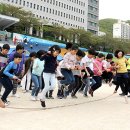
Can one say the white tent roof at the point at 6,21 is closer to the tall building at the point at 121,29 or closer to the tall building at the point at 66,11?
the tall building at the point at 66,11

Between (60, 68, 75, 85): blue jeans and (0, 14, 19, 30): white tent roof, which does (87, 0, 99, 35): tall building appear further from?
(60, 68, 75, 85): blue jeans

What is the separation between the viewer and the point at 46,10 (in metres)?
88.2

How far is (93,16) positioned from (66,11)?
17255 millimetres

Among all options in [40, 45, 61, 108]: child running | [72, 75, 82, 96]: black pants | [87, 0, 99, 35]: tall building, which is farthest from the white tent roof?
[87, 0, 99, 35]: tall building

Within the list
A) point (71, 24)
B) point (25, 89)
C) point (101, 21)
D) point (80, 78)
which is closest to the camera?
point (80, 78)

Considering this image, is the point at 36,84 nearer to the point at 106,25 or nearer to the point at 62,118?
the point at 62,118

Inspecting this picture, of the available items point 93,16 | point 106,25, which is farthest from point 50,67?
point 106,25

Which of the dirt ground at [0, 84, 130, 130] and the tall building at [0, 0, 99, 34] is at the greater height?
the tall building at [0, 0, 99, 34]

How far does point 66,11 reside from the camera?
315 feet

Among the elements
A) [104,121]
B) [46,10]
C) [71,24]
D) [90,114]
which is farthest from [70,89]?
[71,24]

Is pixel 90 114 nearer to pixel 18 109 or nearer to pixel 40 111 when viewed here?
pixel 40 111

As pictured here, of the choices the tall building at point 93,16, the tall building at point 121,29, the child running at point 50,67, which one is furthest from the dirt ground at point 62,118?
the tall building at point 121,29

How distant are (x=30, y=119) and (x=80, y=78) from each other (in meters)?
4.87

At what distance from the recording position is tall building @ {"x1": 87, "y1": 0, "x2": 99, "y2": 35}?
353 feet
